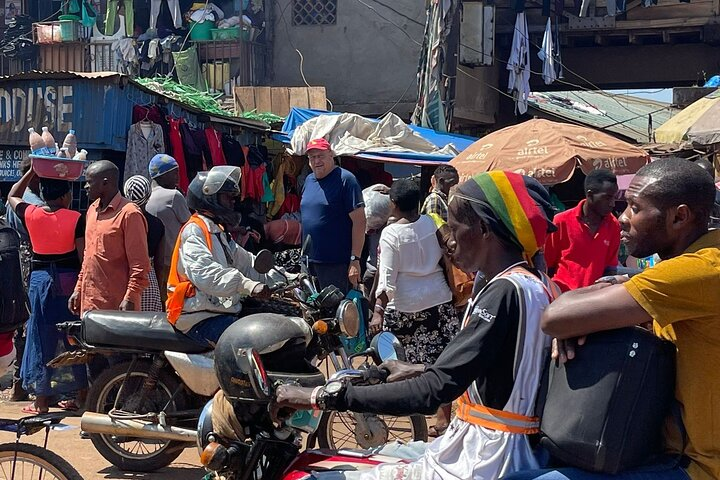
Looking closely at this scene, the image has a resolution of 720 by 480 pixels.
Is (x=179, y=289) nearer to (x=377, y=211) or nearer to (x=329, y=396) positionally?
(x=329, y=396)

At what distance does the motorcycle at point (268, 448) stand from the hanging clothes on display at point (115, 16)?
16.4 meters

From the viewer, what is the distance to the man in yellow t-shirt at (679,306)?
242 cm

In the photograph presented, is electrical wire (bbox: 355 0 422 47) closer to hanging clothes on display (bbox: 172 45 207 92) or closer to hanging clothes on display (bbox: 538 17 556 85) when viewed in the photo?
hanging clothes on display (bbox: 538 17 556 85)

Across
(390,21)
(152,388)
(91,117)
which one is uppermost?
(390,21)

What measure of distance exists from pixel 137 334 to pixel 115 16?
562 inches

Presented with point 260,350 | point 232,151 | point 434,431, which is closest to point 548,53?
point 232,151

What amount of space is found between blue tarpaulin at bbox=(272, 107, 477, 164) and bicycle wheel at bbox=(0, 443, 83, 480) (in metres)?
9.20

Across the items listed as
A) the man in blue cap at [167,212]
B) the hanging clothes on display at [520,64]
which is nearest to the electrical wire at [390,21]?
the hanging clothes on display at [520,64]

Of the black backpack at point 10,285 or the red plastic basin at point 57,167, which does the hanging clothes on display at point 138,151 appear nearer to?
the red plastic basin at point 57,167

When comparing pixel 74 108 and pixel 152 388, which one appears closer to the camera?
pixel 152 388

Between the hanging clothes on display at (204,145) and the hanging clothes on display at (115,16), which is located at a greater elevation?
the hanging clothes on display at (115,16)

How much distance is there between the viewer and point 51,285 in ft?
24.0

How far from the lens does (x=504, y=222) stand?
282cm

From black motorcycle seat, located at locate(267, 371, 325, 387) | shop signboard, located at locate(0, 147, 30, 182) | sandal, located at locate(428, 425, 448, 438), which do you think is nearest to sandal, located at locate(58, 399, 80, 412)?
sandal, located at locate(428, 425, 448, 438)
